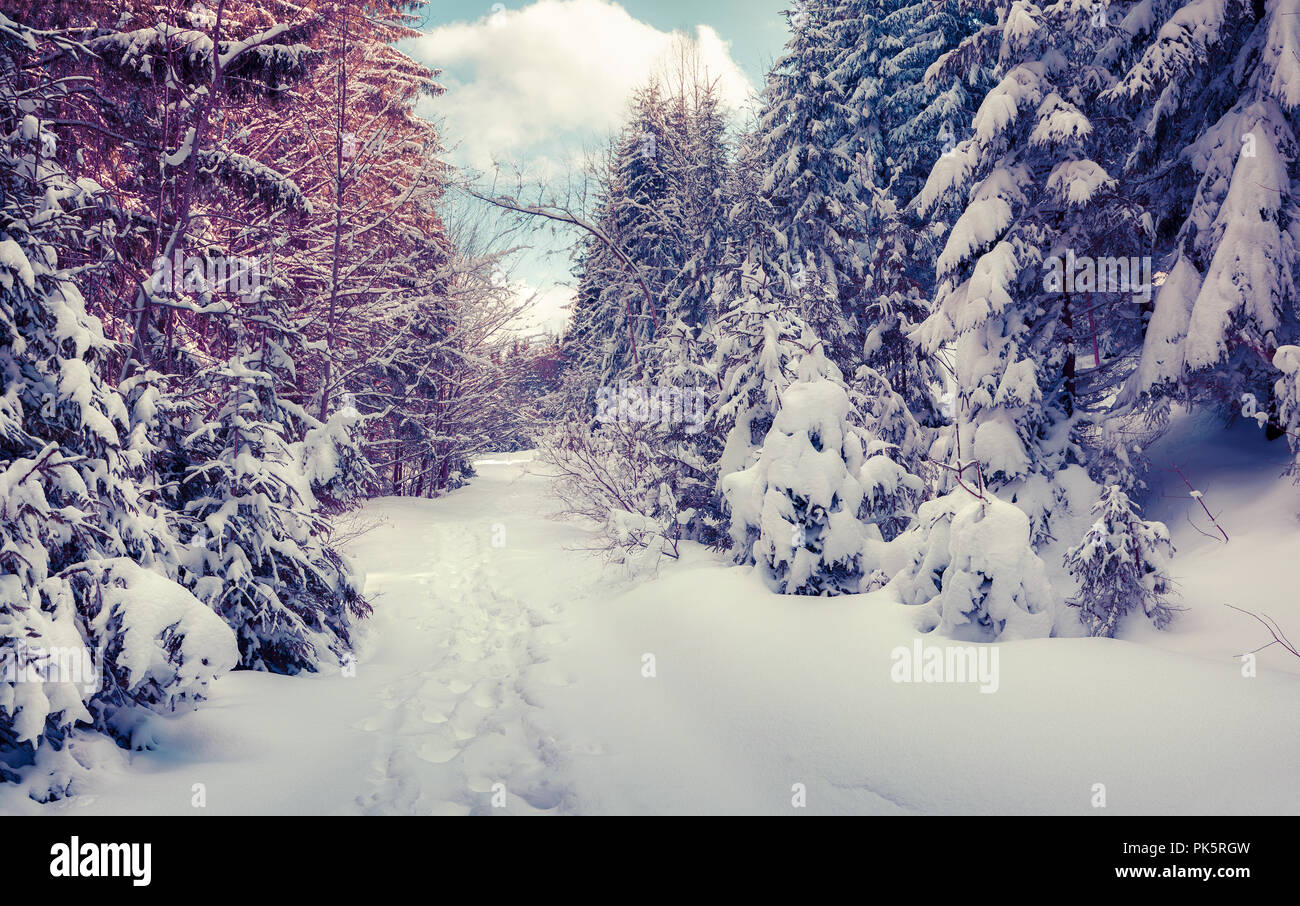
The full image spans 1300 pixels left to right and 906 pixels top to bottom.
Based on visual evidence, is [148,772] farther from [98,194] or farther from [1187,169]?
[1187,169]

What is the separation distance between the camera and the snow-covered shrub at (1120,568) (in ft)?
18.8

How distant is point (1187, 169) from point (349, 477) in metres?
12.2

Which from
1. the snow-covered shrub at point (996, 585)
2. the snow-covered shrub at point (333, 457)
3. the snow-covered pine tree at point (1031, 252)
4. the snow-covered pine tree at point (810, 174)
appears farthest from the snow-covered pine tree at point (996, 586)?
the snow-covered pine tree at point (810, 174)

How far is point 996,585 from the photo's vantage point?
5.04 meters

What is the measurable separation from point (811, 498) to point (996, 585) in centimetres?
221

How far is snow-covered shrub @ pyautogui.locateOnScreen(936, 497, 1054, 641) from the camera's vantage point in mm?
5047

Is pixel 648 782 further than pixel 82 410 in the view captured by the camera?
Yes

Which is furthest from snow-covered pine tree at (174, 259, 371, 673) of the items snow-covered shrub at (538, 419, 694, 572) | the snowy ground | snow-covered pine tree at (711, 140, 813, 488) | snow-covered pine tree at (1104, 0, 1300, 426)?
snow-covered pine tree at (1104, 0, 1300, 426)

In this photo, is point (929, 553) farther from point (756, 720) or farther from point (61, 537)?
point (61, 537)

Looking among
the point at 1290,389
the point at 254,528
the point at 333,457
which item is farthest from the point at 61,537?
the point at 1290,389

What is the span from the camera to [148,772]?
3.82 metres

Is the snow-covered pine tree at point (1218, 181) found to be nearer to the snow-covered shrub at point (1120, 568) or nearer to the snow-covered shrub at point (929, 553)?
the snow-covered shrub at point (1120, 568)

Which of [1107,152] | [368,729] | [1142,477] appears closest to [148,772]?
[368,729]
